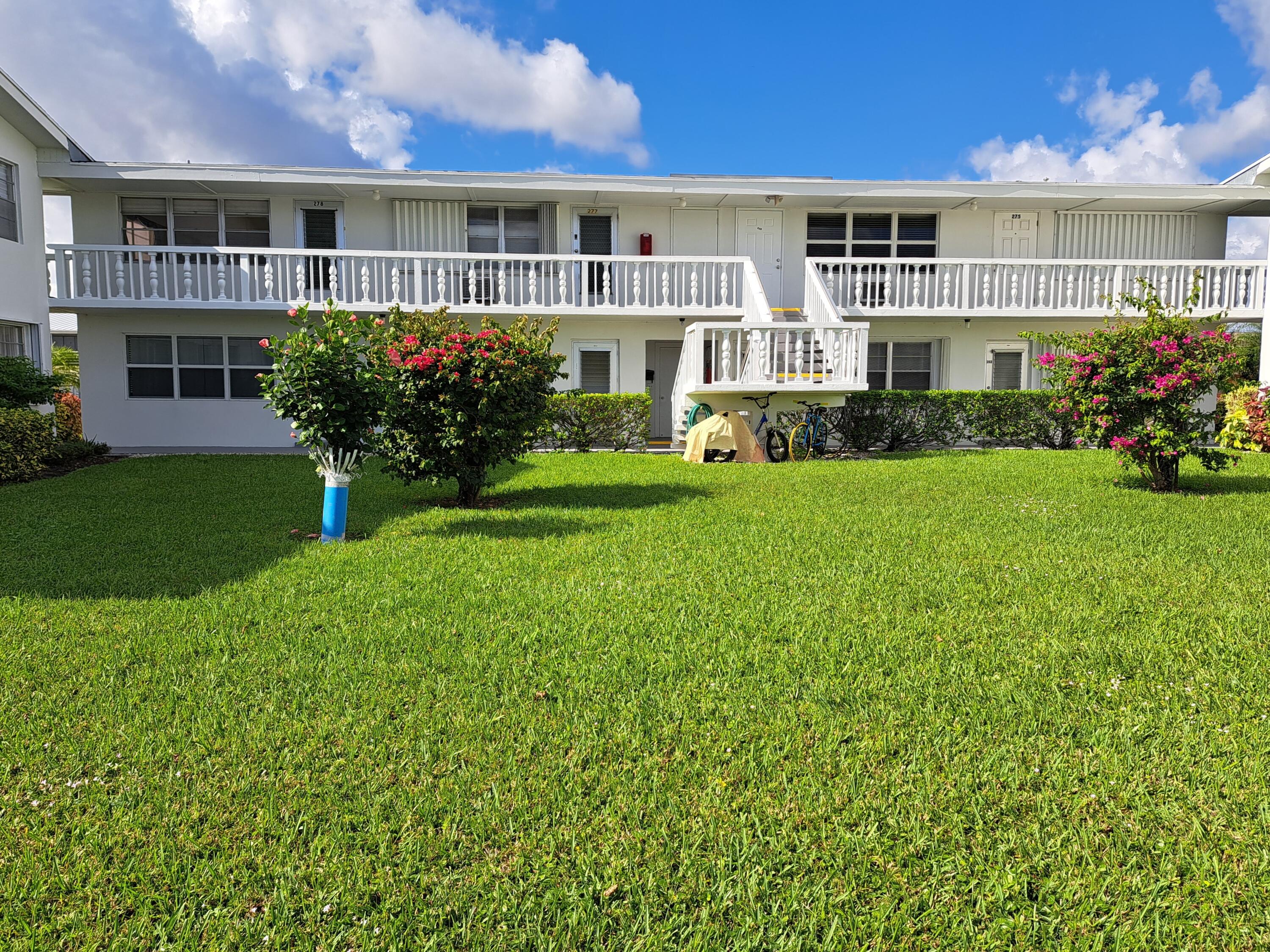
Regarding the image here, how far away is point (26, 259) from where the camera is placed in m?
14.5

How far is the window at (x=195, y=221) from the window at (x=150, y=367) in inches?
79.4

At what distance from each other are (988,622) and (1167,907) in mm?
2434

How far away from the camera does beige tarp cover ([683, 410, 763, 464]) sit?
42.4 feet

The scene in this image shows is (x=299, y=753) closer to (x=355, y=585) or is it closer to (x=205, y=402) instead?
(x=355, y=585)

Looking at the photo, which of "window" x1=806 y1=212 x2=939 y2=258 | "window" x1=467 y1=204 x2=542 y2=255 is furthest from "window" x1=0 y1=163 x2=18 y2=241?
"window" x1=806 y1=212 x2=939 y2=258

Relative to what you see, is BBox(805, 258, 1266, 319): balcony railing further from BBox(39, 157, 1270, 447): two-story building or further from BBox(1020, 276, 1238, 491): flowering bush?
BBox(1020, 276, 1238, 491): flowering bush

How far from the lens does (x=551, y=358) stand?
28.6ft

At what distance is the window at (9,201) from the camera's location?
46.0ft

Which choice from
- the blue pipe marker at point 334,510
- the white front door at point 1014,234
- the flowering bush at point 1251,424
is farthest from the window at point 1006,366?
the blue pipe marker at point 334,510

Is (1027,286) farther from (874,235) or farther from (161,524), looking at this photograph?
(161,524)

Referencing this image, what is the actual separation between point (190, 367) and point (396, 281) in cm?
486

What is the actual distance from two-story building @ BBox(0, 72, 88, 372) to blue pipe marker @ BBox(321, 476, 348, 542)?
10.5 m

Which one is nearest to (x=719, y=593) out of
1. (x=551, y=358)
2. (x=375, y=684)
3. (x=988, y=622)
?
(x=988, y=622)

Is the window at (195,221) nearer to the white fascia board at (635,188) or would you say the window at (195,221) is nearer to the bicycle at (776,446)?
the white fascia board at (635,188)
